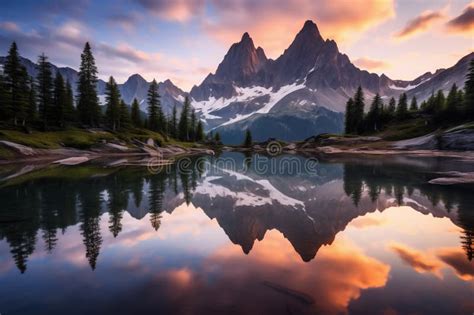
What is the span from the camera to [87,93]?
8888cm

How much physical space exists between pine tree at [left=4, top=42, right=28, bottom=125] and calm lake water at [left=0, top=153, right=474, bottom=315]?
55.2 meters

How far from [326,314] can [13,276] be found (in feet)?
36.3

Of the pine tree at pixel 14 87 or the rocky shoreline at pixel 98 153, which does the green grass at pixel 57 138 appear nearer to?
the rocky shoreline at pixel 98 153

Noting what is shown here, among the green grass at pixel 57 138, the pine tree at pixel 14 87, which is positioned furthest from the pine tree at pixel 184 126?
the pine tree at pixel 14 87

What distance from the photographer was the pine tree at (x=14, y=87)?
6656 centimetres

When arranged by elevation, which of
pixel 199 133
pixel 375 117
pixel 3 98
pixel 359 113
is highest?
pixel 359 113

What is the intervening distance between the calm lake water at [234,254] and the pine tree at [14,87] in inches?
2175

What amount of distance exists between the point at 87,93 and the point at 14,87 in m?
21.7

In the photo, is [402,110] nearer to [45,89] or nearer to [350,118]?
[350,118]

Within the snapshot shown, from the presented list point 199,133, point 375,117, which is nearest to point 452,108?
point 375,117

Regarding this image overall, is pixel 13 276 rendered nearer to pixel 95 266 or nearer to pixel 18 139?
pixel 95 266

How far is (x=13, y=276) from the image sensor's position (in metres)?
10.0

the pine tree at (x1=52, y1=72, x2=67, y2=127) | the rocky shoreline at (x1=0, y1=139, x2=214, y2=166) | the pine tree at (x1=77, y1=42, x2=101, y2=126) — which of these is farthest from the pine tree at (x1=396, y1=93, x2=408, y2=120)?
the pine tree at (x1=52, y1=72, x2=67, y2=127)

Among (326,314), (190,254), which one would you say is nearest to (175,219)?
(190,254)
